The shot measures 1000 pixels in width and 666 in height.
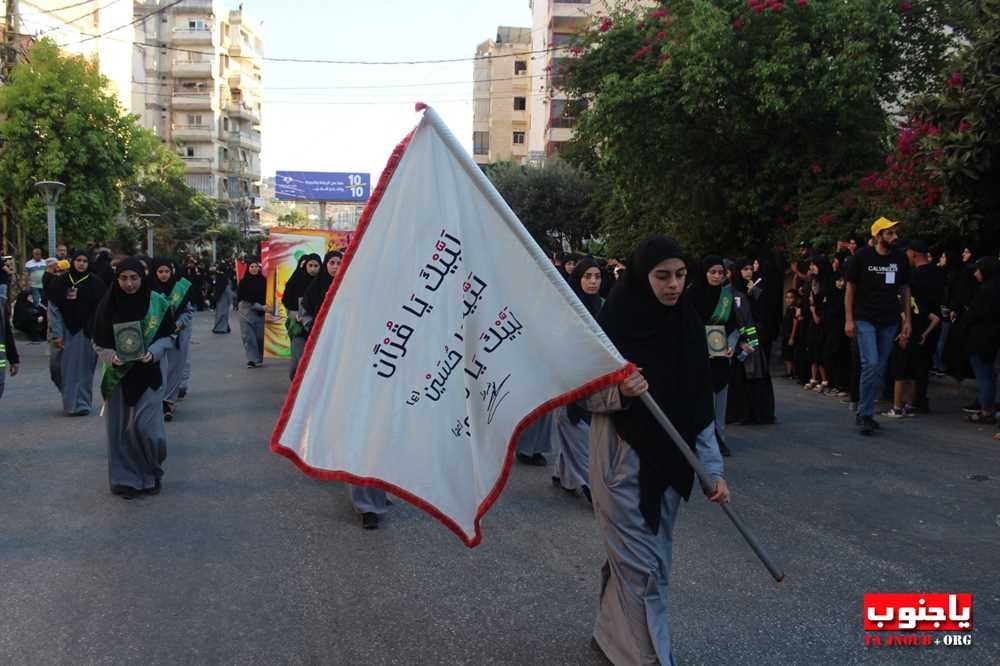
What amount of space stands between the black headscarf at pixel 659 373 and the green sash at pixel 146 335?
4.17 m

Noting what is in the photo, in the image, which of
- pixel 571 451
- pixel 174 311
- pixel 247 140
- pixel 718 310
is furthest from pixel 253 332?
pixel 247 140

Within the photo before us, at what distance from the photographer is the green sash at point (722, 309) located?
26.2ft

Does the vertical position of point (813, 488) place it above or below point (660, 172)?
below

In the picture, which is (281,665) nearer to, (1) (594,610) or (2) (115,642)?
(2) (115,642)

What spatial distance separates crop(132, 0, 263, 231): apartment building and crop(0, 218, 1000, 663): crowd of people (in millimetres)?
62373

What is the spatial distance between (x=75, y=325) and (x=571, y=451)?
6.49 meters

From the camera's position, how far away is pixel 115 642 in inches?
155

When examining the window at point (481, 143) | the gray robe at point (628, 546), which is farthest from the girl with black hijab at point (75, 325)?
the window at point (481, 143)

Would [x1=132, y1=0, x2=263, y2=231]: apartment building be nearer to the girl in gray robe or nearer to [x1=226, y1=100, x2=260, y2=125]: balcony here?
[x1=226, y1=100, x2=260, y2=125]: balcony

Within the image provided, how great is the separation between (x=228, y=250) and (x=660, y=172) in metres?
48.3

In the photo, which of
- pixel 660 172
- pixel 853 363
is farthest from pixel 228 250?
pixel 853 363

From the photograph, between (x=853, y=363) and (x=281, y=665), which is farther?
(x=853, y=363)

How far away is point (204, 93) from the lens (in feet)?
242

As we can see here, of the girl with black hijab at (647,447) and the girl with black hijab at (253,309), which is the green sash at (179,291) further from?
the girl with black hijab at (253,309)
